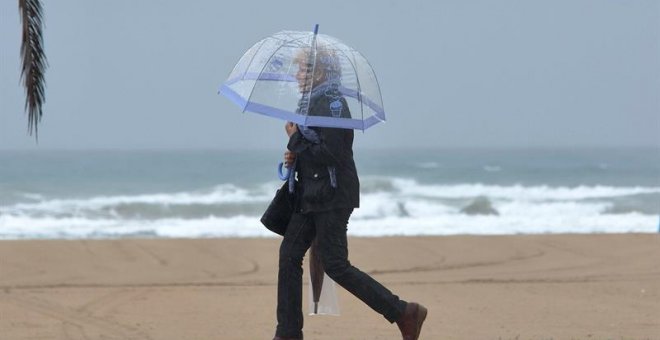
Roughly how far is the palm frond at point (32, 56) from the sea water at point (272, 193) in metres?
15.6

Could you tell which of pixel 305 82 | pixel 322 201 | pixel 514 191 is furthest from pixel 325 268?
pixel 514 191

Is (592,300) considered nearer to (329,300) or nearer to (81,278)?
(329,300)

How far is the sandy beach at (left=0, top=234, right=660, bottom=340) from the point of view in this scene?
9500mm

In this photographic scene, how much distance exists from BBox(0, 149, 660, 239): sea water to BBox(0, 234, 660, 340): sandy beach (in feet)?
26.9

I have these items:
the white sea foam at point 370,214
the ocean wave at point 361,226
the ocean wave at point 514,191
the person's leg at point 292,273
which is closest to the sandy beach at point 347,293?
the person's leg at point 292,273

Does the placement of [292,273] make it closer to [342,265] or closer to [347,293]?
[342,265]

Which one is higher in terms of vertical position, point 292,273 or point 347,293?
point 292,273

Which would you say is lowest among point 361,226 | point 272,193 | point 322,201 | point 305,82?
point 272,193

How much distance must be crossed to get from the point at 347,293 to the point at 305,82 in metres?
4.67

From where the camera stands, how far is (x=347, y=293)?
449 inches

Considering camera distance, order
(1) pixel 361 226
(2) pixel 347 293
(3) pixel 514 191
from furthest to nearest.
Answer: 1. (3) pixel 514 191
2. (1) pixel 361 226
3. (2) pixel 347 293

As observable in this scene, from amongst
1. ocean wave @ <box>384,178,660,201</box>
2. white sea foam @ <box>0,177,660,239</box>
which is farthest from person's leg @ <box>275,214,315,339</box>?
ocean wave @ <box>384,178,660,201</box>

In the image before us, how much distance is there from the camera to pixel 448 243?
16.0 meters

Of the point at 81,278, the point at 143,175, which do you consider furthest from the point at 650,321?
the point at 143,175
